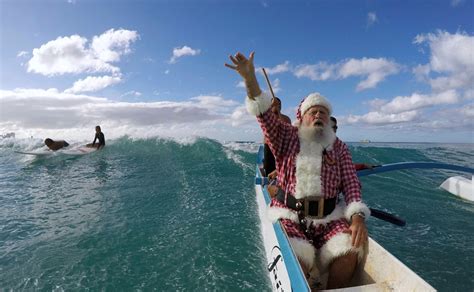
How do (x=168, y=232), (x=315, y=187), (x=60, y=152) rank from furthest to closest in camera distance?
1. (x=60, y=152)
2. (x=168, y=232)
3. (x=315, y=187)

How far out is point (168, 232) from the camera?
5.57 metres

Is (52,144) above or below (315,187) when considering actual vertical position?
above

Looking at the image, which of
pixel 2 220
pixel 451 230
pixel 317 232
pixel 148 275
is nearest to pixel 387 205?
pixel 451 230

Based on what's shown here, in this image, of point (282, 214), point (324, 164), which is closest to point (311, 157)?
point (324, 164)

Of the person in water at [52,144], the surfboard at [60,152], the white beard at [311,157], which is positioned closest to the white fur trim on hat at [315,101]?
the white beard at [311,157]

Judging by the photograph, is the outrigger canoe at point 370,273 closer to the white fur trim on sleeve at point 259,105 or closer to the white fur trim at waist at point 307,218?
the white fur trim at waist at point 307,218

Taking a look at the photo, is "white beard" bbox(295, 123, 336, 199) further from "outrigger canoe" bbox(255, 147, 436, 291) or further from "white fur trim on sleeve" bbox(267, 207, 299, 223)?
"outrigger canoe" bbox(255, 147, 436, 291)

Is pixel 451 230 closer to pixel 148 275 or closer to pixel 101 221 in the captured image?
pixel 148 275

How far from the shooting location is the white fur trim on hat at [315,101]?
9.54 ft

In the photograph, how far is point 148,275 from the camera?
4.04m

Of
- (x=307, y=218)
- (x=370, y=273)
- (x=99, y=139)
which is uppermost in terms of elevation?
(x=99, y=139)

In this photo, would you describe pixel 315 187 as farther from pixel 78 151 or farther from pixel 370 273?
pixel 78 151

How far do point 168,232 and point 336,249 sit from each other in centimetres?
383

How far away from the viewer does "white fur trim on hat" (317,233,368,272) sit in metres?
2.62
